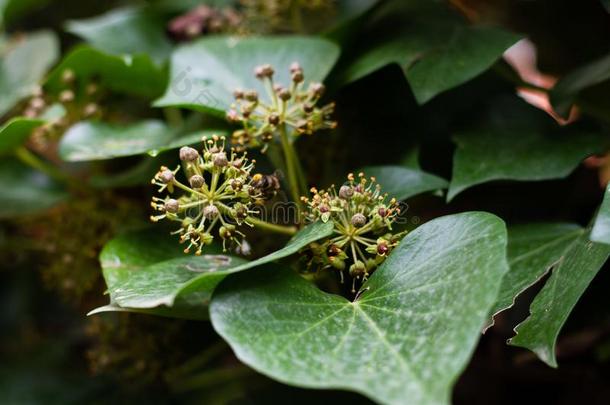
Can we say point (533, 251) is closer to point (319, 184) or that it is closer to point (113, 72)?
point (319, 184)

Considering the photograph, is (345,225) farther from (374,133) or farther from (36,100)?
(36,100)

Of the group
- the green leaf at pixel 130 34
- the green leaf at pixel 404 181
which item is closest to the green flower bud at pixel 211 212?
the green leaf at pixel 404 181

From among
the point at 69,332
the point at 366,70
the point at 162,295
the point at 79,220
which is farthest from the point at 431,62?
the point at 69,332

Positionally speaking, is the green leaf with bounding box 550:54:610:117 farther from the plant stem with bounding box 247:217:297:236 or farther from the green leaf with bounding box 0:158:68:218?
the green leaf with bounding box 0:158:68:218

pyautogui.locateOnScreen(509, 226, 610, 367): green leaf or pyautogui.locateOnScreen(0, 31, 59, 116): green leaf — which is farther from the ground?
pyautogui.locateOnScreen(0, 31, 59, 116): green leaf

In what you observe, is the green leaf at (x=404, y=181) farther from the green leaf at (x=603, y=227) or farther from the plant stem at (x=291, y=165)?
the green leaf at (x=603, y=227)

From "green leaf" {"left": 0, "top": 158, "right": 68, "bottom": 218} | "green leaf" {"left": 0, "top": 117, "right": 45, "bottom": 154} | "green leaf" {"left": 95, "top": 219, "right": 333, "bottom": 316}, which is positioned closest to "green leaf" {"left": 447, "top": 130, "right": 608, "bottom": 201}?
"green leaf" {"left": 95, "top": 219, "right": 333, "bottom": 316}

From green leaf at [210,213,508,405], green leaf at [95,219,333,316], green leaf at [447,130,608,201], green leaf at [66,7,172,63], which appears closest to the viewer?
green leaf at [210,213,508,405]
